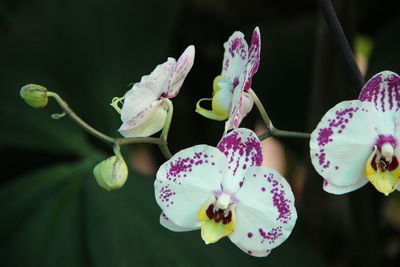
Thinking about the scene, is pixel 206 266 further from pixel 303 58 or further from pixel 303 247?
pixel 303 58

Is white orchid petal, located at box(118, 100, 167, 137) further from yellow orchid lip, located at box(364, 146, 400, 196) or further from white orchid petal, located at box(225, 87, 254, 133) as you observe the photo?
yellow orchid lip, located at box(364, 146, 400, 196)

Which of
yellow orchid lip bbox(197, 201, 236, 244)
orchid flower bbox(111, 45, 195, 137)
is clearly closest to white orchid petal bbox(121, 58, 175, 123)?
orchid flower bbox(111, 45, 195, 137)

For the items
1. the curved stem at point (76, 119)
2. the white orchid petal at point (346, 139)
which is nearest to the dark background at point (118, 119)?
the white orchid petal at point (346, 139)

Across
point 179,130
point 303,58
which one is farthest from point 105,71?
point 303,58

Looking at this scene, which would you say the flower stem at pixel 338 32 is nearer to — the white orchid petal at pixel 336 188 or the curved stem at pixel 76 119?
the white orchid petal at pixel 336 188

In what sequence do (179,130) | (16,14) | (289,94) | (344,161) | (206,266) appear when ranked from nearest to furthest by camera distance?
(344,161), (206,266), (16,14), (289,94), (179,130)

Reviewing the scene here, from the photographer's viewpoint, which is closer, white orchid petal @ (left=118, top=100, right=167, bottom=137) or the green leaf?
white orchid petal @ (left=118, top=100, right=167, bottom=137)
